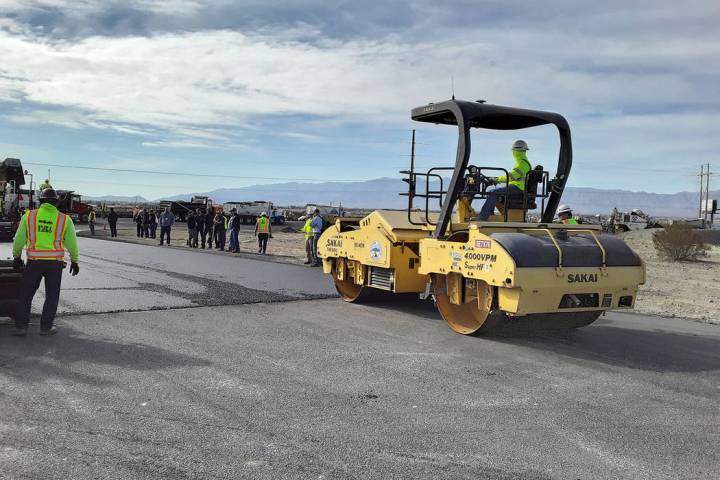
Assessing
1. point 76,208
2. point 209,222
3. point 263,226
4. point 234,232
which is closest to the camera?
point 263,226

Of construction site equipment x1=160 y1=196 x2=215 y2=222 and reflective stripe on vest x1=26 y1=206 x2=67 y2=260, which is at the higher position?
construction site equipment x1=160 y1=196 x2=215 y2=222

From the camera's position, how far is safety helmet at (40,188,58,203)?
7.09 metres

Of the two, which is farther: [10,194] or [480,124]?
[10,194]

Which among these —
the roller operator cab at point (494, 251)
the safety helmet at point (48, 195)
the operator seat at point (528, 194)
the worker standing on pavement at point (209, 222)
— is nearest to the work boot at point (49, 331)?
the safety helmet at point (48, 195)

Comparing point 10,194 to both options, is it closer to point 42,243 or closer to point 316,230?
point 316,230

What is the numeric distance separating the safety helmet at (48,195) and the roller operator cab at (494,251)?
13.5 ft

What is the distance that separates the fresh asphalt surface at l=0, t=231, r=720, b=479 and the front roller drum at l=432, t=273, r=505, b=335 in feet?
0.66

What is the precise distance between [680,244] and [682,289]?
10.0 m

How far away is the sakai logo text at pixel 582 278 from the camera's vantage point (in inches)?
257

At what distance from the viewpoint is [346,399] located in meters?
4.93

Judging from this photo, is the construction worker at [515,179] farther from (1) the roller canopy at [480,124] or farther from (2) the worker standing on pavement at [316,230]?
(2) the worker standing on pavement at [316,230]

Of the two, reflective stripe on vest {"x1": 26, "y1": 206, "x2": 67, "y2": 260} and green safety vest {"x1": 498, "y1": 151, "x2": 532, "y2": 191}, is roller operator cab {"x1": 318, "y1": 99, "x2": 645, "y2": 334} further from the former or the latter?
reflective stripe on vest {"x1": 26, "y1": 206, "x2": 67, "y2": 260}

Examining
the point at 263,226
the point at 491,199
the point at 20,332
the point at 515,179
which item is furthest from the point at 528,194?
the point at 263,226

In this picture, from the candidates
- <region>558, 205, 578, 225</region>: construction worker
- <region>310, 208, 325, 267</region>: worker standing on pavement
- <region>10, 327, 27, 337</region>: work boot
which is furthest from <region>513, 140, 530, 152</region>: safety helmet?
<region>310, 208, 325, 267</region>: worker standing on pavement
